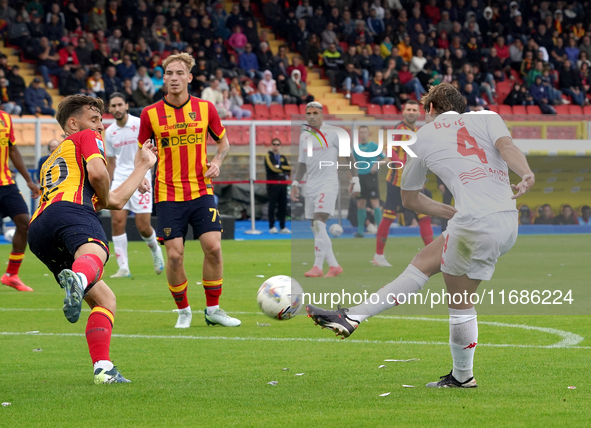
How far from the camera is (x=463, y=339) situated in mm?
4934

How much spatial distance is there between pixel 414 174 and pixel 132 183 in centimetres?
174

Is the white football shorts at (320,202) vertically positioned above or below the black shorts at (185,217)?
below

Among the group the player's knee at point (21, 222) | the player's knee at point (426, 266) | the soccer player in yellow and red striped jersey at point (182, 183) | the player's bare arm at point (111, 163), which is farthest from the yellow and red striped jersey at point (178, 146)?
the player's bare arm at point (111, 163)

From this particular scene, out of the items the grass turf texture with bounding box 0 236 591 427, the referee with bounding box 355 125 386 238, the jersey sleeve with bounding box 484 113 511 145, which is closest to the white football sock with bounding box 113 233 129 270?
the grass turf texture with bounding box 0 236 591 427

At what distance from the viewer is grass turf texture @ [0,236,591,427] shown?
4.34 meters

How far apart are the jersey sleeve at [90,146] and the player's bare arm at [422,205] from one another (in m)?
1.89

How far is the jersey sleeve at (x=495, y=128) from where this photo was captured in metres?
4.88

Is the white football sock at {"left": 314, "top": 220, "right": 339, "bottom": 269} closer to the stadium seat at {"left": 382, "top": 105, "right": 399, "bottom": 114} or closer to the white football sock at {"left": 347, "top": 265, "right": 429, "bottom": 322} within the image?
the white football sock at {"left": 347, "top": 265, "right": 429, "bottom": 322}

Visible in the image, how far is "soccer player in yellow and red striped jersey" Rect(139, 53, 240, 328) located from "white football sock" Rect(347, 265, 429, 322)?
105 inches

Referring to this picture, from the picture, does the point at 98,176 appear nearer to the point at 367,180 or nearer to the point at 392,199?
the point at 392,199

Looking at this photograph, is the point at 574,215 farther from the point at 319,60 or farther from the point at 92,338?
the point at 92,338

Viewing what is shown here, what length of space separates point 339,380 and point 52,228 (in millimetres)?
1977

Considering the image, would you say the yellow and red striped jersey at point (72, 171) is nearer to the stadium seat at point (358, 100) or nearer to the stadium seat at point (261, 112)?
the stadium seat at point (261, 112)

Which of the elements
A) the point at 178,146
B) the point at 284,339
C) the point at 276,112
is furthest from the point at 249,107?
the point at 284,339
